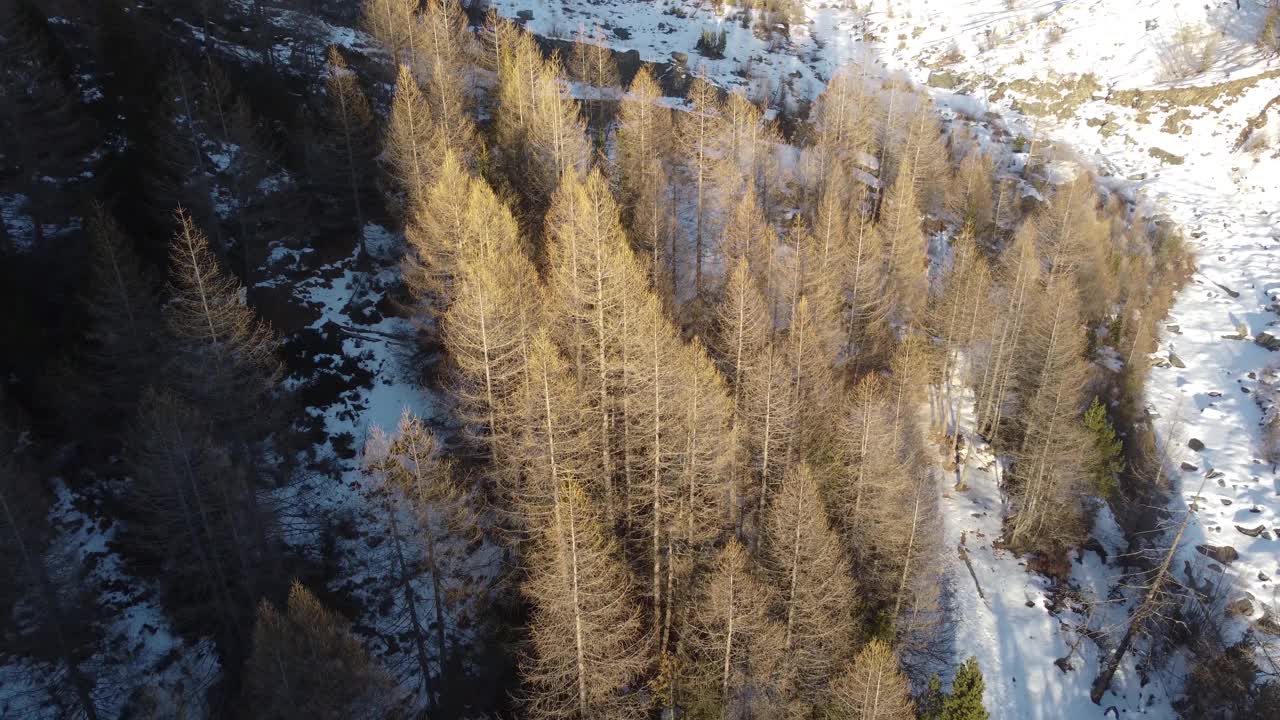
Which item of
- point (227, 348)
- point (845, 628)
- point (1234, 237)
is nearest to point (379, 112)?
point (227, 348)

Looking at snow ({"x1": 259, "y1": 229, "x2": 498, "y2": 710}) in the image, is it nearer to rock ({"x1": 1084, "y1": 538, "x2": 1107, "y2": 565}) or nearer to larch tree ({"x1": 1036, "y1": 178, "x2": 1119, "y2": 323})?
rock ({"x1": 1084, "y1": 538, "x2": 1107, "y2": 565})

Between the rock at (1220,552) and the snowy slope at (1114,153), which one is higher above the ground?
the snowy slope at (1114,153)

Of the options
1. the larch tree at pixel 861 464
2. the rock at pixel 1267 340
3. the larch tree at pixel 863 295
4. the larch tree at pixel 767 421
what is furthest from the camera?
the rock at pixel 1267 340

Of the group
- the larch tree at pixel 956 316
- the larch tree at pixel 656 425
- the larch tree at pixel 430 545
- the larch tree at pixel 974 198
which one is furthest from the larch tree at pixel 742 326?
the larch tree at pixel 974 198

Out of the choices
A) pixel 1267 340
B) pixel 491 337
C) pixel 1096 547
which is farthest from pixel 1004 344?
pixel 491 337

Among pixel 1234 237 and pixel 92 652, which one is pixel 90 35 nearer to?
pixel 92 652

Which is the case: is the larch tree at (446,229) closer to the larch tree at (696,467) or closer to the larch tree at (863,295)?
the larch tree at (696,467)

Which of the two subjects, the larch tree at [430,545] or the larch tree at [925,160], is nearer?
the larch tree at [430,545]
